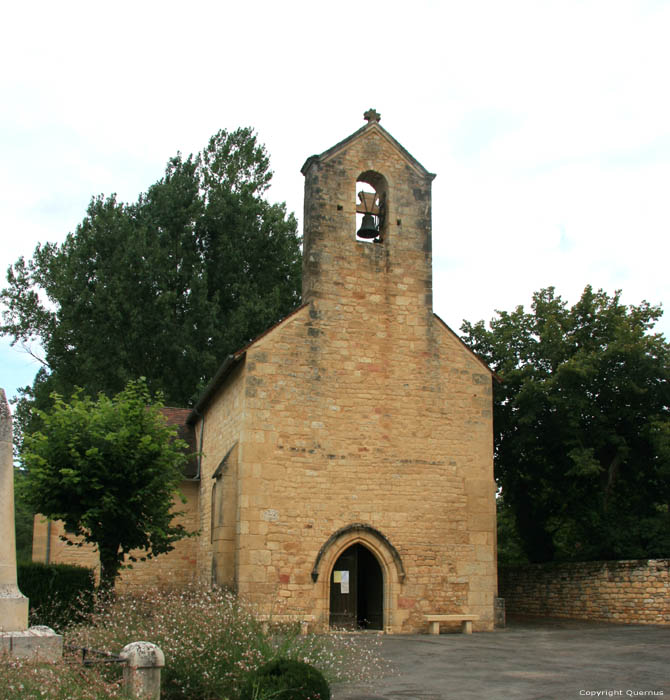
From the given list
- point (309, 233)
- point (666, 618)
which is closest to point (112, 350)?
point (309, 233)

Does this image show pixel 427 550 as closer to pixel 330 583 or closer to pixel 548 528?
pixel 330 583

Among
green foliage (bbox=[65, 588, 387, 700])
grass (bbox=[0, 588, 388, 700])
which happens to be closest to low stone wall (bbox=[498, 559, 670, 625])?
green foliage (bbox=[65, 588, 387, 700])

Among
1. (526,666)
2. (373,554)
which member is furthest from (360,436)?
(526,666)

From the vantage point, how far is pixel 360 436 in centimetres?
1716

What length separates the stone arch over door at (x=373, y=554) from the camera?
53.0 ft

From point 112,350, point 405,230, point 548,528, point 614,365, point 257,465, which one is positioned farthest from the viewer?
point 112,350

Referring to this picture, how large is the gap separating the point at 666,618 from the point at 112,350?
810 inches

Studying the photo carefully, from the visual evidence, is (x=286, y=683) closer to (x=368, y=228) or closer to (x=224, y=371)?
(x=224, y=371)

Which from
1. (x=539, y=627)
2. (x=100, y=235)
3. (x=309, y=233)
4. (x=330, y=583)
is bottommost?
(x=539, y=627)

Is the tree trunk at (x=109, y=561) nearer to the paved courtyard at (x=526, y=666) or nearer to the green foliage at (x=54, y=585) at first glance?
the green foliage at (x=54, y=585)

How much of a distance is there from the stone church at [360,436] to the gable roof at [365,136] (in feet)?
0.14

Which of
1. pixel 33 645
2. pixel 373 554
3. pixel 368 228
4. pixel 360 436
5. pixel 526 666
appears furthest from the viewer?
pixel 368 228

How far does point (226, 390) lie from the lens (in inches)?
743

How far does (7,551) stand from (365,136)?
14325 mm
